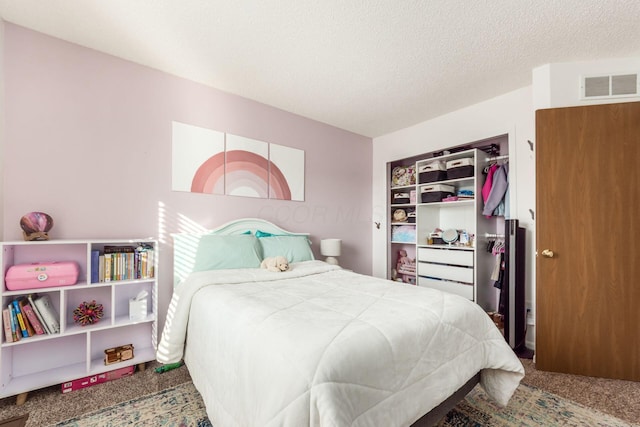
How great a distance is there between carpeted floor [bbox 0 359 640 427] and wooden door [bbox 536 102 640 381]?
165 millimetres

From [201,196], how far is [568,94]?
3.41 meters

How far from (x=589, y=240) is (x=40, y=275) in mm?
3919

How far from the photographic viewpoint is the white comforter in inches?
37.4

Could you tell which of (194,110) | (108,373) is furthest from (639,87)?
(108,373)

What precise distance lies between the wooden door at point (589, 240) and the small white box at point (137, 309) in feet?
10.5

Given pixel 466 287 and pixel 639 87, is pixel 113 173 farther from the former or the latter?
pixel 639 87

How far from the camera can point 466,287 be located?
3180 millimetres

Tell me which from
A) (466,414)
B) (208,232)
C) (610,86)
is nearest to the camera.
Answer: (466,414)

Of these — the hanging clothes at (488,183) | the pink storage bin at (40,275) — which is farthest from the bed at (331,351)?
the hanging clothes at (488,183)

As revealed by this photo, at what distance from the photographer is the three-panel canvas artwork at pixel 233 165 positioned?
2.68 metres

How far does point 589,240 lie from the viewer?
85.1 inches

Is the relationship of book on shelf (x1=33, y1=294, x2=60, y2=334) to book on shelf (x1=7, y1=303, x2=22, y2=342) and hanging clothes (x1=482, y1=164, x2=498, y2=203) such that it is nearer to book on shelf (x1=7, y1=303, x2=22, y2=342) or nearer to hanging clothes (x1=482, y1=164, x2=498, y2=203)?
book on shelf (x1=7, y1=303, x2=22, y2=342)

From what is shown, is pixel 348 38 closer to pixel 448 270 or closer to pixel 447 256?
pixel 447 256

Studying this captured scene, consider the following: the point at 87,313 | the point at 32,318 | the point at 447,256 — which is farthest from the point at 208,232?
the point at 447,256
